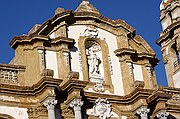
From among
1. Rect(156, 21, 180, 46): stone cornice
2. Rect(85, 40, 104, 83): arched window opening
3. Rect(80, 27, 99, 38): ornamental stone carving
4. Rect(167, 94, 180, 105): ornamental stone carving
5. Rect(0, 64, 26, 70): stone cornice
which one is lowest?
Rect(167, 94, 180, 105): ornamental stone carving

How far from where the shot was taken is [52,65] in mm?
26078

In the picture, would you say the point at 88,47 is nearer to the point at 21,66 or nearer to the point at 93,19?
the point at 93,19

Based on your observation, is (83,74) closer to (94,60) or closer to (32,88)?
(94,60)

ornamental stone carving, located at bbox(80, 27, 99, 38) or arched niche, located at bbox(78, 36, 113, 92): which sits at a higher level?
ornamental stone carving, located at bbox(80, 27, 99, 38)

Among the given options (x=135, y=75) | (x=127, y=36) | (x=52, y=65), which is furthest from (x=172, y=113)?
(x=52, y=65)

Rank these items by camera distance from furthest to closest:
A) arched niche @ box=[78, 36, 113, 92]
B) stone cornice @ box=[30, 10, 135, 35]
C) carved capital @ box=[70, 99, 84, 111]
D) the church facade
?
arched niche @ box=[78, 36, 113, 92] < stone cornice @ box=[30, 10, 135, 35] < carved capital @ box=[70, 99, 84, 111] < the church facade

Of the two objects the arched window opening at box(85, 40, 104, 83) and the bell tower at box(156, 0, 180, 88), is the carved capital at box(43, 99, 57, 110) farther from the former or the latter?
the bell tower at box(156, 0, 180, 88)

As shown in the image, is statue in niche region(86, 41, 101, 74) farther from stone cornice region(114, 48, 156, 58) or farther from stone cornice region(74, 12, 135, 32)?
stone cornice region(74, 12, 135, 32)

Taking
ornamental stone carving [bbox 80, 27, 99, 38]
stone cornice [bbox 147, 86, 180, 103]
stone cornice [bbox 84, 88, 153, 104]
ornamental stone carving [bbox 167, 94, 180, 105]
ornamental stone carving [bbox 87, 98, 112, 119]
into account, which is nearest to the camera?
ornamental stone carving [bbox 87, 98, 112, 119]

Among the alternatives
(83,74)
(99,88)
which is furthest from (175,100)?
(83,74)

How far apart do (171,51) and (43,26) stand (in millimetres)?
9085

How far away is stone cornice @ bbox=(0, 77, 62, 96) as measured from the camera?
23875mm

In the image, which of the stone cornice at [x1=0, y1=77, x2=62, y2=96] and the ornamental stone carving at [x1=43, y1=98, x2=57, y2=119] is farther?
the stone cornice at [x1=0, y1=77, x2=62, y2=96]

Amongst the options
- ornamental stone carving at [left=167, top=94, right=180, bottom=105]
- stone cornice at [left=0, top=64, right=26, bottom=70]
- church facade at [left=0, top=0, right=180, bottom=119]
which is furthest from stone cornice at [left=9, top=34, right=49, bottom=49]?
ornamental stone carving at [left=167, top=94, right=180, bottom=105]
